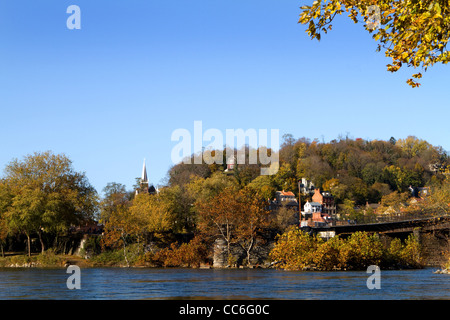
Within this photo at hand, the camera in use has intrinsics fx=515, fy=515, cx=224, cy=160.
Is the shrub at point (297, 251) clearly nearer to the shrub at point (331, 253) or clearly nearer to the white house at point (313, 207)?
the shrub at point (331, 253)

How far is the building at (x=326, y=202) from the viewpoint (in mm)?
158625

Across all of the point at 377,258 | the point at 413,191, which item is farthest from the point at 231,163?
the point at 377,258

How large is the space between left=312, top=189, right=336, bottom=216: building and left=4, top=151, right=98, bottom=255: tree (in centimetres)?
9548

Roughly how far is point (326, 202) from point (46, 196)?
108009mm

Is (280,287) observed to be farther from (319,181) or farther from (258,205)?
→ (319,181)

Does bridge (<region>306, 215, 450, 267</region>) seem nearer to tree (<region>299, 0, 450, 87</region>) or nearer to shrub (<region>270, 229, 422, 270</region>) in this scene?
shrub (<region>270, 229, 422, 270</region>)

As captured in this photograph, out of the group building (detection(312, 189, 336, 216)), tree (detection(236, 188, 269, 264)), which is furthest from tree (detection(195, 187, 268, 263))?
building (detection(312, 189, 336, 216))

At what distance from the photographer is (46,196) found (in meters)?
67.9

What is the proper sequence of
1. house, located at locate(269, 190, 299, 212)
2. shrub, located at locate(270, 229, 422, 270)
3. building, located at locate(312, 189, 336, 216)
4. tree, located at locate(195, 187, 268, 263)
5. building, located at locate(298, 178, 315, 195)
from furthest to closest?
building, located at locate(298, 178, 315, 195) < building, located at locate(312, 189, 336, 216) < house, located at locate(269, 190, 299, 212) < tree, located at locate(195, 187, 268, 263) < shrub, located at locate(270, 229, 422, 270)

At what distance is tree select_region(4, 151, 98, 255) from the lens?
65.2 m

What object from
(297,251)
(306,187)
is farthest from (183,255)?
(306,187)

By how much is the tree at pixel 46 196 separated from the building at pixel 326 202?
95.5 meters

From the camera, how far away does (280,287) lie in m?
28.4
